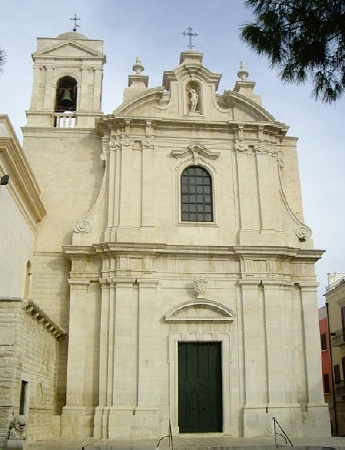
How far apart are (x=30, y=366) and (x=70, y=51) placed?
41.6 ft

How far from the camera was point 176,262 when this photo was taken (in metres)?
19.4

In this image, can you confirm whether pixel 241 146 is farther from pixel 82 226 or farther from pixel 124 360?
pixel 124 360

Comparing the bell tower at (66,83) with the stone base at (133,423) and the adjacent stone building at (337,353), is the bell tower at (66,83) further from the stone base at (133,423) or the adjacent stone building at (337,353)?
the adjacent stone building at (337,353)

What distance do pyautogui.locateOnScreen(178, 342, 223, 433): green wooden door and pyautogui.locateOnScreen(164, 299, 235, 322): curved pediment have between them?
751mm

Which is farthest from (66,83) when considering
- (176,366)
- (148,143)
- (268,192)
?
(176,366)

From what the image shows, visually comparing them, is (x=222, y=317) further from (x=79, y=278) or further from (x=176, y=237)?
(x=79, y=278)

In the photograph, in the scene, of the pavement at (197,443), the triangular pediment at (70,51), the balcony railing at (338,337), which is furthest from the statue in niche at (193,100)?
the balcony railing at (338,337)

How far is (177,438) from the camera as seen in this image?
1733 cm

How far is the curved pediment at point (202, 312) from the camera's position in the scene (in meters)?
18.8

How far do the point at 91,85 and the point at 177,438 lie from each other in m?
12.6

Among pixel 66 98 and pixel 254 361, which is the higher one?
pixel 66 98

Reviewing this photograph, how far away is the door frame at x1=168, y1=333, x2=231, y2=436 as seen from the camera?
59.1 ft

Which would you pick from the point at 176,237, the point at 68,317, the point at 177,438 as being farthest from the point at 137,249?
the point at 177,438

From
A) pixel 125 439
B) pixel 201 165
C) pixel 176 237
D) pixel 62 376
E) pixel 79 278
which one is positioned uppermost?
pixel 201 165
